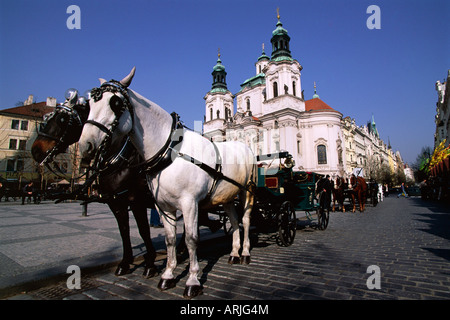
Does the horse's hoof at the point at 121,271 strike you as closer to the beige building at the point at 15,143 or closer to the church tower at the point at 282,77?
the beige building at the point at 15,143

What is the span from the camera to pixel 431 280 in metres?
3.11

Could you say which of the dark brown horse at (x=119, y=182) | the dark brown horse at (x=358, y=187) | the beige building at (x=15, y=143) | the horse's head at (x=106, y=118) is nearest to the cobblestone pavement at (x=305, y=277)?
the dark brown horse at (x=119, y=182)

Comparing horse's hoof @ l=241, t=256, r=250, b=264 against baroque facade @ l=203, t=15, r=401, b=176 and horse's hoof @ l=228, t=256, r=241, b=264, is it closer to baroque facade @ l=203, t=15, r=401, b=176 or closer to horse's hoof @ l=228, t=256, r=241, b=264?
horse's hoof @ l=228, t=256, r=241, b=264

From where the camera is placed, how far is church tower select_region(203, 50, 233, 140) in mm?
54331

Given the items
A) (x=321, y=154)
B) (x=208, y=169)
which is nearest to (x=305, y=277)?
(x=208, y=169)

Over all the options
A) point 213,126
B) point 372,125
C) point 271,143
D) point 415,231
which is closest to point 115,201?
point 415,231

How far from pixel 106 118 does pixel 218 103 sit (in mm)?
54170

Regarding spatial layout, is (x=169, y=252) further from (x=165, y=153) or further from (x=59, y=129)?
(x=59, y=129)

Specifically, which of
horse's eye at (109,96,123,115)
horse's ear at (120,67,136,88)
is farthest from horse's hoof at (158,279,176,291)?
horse's ear at (120,67,136,88)

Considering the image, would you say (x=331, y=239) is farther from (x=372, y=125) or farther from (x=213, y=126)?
(x=372, y=125)

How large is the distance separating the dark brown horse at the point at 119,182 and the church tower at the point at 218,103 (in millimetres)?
49536

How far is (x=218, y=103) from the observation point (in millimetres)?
55031

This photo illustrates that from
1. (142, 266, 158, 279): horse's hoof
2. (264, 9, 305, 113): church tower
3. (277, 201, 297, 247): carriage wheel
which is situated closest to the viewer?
(142, 266, 158, 279): horse's hoof
